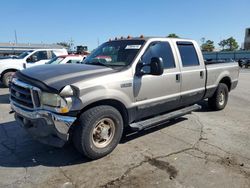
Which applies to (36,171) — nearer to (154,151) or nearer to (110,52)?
(154,151)

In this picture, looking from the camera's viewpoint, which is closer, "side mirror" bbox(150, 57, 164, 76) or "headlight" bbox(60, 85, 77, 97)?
"headlight" bbox(60, 85, 77, 97)

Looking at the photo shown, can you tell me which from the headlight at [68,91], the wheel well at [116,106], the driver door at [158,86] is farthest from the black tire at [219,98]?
the headlight at [68,91]

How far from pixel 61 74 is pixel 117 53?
1.39 metres

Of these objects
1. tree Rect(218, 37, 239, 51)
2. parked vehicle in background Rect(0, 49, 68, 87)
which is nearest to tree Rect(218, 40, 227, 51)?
tree Rect(218, 37, 239, 51)

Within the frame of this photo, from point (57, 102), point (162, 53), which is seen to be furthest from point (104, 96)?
point (162, 53)

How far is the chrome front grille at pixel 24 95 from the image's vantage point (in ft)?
12.3

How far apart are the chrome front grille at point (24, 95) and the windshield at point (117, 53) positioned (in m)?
1.45

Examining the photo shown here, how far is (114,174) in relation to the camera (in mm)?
3646

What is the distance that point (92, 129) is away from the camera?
389 centimetres

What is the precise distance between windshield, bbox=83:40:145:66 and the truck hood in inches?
17.7

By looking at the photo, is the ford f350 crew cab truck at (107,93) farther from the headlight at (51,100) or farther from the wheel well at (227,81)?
the wheel well at (227,81)

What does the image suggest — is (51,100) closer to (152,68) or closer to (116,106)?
(116,106)

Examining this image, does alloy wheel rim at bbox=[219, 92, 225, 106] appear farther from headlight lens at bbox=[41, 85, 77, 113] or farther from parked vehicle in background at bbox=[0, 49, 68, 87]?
parked vehicle in background at bbox=[0, 49, 68, 87]

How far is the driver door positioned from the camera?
→ 454 centimetres
